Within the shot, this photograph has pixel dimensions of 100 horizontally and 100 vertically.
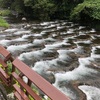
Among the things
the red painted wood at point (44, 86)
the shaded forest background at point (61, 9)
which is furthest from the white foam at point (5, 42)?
the red painted wood at point (44, 86)

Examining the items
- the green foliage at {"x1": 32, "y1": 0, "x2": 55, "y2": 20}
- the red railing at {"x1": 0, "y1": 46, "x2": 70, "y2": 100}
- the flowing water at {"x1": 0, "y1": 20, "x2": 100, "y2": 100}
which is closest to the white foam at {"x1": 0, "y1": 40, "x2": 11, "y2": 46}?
the flowing water at {"x1": 0, "y1": 20, "x2": 100, "y2": 100}

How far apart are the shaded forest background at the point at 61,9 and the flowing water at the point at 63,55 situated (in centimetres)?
411

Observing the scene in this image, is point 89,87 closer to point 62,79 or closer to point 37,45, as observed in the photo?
point 62,79

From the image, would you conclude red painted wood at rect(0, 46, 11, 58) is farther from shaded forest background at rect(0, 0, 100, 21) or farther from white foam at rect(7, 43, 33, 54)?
shaded forest background at rect(0, 0, 100, 21)

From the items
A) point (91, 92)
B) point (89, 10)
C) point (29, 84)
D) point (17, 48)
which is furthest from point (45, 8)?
point (29, 84)

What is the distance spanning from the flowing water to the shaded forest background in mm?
4112

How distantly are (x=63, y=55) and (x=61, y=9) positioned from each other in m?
17.5

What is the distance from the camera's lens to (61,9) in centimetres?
3138

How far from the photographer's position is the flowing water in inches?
413

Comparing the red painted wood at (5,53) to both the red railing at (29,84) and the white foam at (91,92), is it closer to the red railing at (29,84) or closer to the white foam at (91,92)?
the red railing at (29,84)

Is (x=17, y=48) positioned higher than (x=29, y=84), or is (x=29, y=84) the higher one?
(x=29, y=84)

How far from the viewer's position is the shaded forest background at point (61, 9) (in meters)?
26.9

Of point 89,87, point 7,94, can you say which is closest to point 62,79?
point 89,87

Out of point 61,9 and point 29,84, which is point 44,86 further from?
point 61,9
